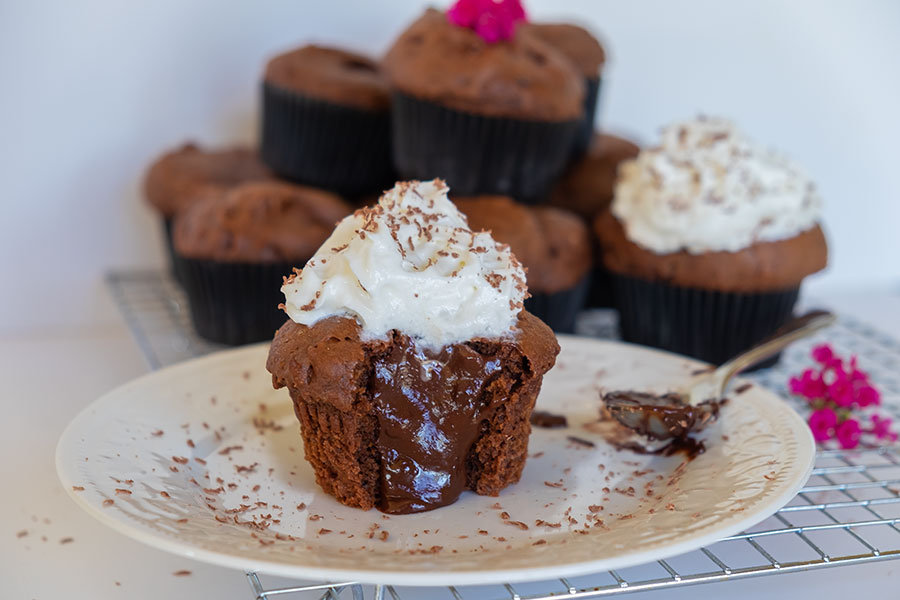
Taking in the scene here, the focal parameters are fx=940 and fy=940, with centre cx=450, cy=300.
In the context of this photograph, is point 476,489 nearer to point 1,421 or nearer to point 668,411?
point 668,411

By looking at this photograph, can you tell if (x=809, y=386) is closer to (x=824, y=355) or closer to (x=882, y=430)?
(x=824, y=355)

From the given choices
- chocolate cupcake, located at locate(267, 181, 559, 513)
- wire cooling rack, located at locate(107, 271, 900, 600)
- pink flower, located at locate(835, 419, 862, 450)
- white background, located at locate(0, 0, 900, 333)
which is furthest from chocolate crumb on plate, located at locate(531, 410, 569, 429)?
white background, located at locate(0, 0, 900, 333)

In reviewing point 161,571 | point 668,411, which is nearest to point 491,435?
point 668,411

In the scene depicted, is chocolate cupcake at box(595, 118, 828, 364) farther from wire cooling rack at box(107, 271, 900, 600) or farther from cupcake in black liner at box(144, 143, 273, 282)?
cupcake in black liner at box(144, 143, 273, 282)

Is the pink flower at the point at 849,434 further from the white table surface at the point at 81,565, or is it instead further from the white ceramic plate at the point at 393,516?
the white table surface at the point at 81,565

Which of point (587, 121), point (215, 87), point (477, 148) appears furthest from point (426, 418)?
A: point (215, 87)

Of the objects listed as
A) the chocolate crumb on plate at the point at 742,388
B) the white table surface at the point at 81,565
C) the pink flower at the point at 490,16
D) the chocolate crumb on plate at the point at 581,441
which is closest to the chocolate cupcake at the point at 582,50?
the pink flower at the point at 490,16
